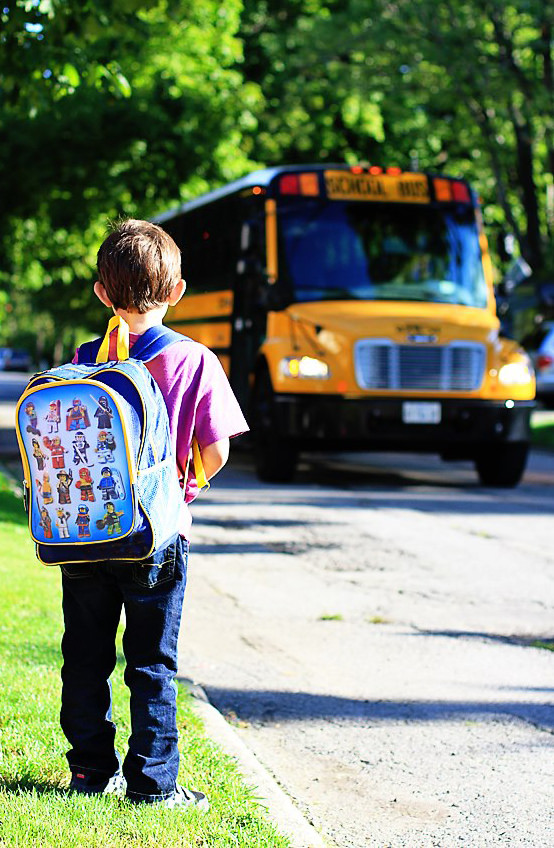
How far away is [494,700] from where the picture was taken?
210 inches

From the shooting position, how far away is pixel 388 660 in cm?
598

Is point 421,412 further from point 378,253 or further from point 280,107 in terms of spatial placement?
point 280,107

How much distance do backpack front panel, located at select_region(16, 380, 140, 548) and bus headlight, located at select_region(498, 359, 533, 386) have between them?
10.4 metres

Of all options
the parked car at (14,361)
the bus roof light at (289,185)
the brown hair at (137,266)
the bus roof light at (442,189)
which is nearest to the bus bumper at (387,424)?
the bus roof light at (289,185)

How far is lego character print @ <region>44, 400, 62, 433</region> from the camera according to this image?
10.8 feet

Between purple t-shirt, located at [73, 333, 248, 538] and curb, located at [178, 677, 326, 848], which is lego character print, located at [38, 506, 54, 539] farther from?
curb, located at [178, 677, 326, 848]

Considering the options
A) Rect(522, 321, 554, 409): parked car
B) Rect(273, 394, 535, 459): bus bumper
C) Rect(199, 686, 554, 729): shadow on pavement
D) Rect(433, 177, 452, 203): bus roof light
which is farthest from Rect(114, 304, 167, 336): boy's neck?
Rect(522, 321, 554, 409): parked car

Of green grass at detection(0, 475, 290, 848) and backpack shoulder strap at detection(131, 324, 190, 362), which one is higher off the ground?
backpack shoulder strap at detection(131, 324, 190, 362)

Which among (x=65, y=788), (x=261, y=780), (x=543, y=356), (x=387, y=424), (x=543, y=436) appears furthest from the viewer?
(x=543, y=356)

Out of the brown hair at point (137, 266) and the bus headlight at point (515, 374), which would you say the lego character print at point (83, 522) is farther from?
the bus headlight at point (515, 374)

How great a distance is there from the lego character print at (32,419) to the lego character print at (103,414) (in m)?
0.17

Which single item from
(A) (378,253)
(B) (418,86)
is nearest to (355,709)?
(A) (378,253)

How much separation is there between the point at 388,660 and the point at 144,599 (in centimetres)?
273

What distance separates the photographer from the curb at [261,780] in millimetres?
3609
